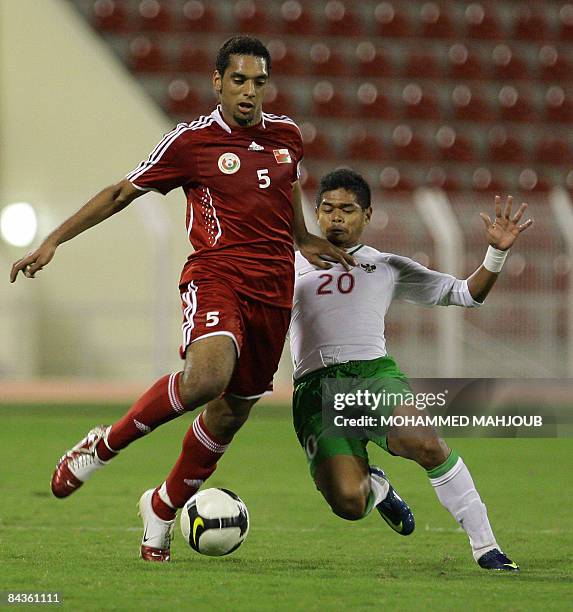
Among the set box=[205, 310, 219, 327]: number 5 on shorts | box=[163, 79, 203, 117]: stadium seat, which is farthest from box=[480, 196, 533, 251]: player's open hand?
box=[163, 79, 203, 117]: stadium seat

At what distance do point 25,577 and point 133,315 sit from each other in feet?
33.2

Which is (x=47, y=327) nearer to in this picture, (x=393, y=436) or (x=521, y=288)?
(x=521, y=288)

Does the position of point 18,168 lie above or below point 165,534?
above

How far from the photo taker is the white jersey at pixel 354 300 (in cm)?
505

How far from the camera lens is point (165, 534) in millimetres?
4762

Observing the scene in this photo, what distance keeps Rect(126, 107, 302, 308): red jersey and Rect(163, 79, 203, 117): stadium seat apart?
39.3 feet

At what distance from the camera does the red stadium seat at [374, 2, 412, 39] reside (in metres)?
17.6

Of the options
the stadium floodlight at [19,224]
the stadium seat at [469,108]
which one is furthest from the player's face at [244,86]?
the stadium seat at [469,108]

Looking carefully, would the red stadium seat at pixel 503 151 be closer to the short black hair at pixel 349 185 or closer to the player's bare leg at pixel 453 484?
the short black hair at pixel 349 185

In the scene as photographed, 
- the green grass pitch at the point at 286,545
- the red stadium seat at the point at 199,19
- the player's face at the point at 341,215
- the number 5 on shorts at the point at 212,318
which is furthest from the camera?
the red stadium seat at the point at 199,19

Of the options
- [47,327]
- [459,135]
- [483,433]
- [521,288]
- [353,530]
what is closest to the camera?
[353,530]

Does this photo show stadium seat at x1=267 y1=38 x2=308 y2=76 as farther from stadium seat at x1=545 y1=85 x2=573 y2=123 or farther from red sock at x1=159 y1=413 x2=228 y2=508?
red sock at x1=159 y1=413 x2=228 y2=508

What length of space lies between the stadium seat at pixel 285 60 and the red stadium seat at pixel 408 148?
161cm

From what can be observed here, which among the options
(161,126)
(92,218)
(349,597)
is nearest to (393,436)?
(349,597)
